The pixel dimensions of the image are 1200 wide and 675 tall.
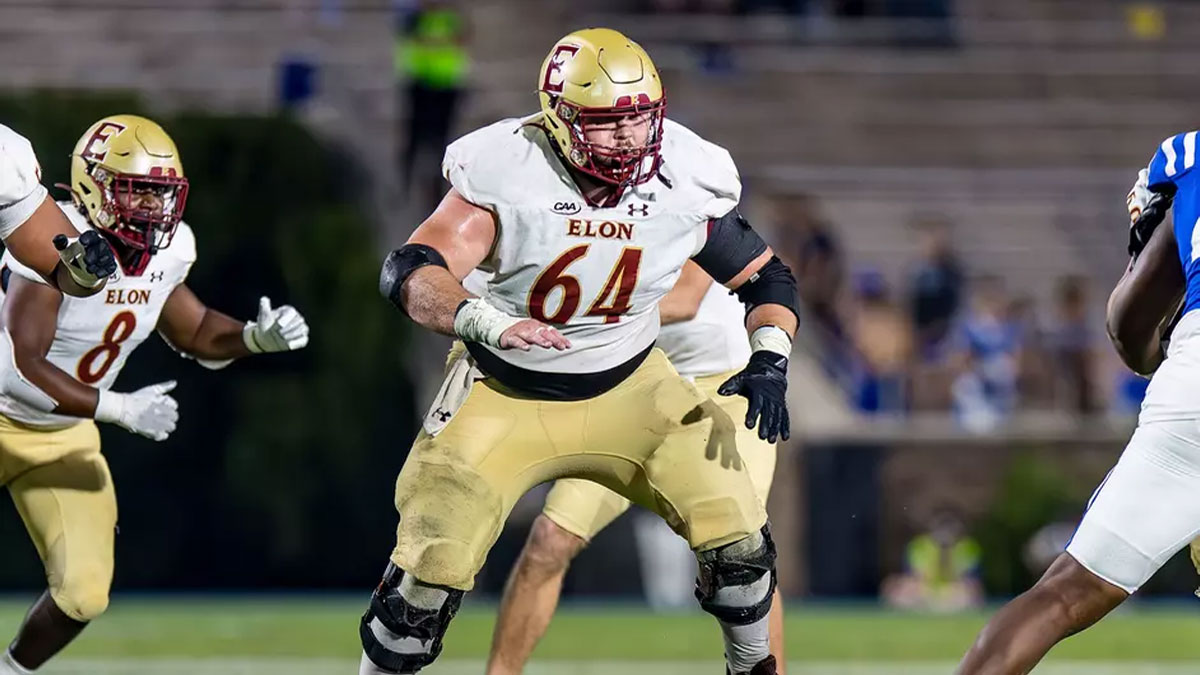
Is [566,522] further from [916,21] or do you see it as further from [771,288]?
[916,21]

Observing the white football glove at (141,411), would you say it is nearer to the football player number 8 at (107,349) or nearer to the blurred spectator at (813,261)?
the football player number 8 at (107,349)

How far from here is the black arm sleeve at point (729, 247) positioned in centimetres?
477

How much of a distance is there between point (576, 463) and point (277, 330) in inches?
51.1

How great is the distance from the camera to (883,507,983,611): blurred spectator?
11852 mm

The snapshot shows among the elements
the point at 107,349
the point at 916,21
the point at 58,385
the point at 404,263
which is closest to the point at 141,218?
the point at 107,349

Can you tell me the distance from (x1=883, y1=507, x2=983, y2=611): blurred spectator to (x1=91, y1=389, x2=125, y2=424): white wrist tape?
23.5 ft

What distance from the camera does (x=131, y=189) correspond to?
550 cm

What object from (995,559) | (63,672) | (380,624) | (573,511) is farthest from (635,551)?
(380,624)

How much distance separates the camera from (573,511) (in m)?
5.59

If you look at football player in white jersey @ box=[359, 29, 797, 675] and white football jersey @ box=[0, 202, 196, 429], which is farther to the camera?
white football jersey @ box=[0, 202, 196, 429]

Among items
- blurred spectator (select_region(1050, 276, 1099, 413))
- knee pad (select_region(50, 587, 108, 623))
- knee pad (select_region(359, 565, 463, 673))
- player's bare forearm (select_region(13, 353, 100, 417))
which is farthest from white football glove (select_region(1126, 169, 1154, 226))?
blurred spectator (select_region(1050, 276, 1099, 413))

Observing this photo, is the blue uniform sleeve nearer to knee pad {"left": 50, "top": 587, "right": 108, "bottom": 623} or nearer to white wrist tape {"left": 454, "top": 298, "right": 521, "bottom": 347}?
Result: white wrist tape {"left": 454, "top": 298, "right": 521, "bottom": 347}

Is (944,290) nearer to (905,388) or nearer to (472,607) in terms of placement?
(905,388)

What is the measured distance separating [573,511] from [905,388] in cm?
735
